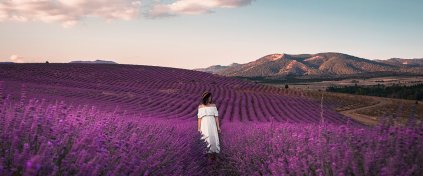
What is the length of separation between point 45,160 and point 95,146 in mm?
565

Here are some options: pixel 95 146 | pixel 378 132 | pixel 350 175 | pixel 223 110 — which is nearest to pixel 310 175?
pixel 350 175

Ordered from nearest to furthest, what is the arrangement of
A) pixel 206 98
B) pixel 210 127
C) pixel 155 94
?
pixel 210 127 < pixel 206 98 < pixel 155 94

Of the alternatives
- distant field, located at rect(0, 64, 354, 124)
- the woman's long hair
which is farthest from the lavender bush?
distant field, located at rect(0, 64, 354, 124)

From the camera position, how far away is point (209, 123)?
7.43 metres

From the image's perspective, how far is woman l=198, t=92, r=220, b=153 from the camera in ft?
24.2

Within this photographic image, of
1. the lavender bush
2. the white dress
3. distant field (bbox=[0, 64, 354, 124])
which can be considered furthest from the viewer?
distant field (bbox=[0, 64, 354, 124])

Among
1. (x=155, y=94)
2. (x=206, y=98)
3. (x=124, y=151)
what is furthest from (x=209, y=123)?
(x=155, y=94)

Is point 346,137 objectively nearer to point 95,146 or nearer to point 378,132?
point 378,132

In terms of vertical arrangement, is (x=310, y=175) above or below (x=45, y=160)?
below

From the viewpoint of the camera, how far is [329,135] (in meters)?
3.96

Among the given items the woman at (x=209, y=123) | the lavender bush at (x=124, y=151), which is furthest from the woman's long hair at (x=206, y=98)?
the lavender bush at (x=124, y=151)

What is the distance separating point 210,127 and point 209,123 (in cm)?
8

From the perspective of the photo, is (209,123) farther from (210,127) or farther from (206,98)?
(206,98)

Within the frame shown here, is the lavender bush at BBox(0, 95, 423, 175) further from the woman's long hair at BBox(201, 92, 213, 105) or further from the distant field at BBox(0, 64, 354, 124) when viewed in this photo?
the distant field at BBox(0, 64, 354, 124)
